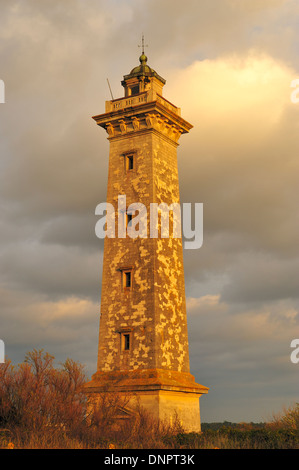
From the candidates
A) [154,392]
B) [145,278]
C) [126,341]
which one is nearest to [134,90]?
[145,278]

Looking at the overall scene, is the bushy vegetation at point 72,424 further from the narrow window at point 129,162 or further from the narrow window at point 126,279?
the narrow window at point 129,162

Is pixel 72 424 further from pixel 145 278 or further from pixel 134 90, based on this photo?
pixel 134 90

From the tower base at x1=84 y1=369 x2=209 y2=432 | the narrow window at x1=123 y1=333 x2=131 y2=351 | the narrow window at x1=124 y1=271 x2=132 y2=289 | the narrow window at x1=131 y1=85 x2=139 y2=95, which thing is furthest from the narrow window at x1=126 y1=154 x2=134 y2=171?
the tower base at x1=84 y1=369 x2=209 y2=432

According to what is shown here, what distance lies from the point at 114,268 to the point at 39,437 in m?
14.7

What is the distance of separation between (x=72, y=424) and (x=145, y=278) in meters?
11.6

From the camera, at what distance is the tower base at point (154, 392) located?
1363 inches

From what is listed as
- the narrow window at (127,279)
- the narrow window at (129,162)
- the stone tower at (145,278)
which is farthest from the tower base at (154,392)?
the narrow window at (129,162)

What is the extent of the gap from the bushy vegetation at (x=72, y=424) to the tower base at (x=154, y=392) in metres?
1.26

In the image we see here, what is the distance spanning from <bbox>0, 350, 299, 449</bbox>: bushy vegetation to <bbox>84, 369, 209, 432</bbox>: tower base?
4.12 feet
